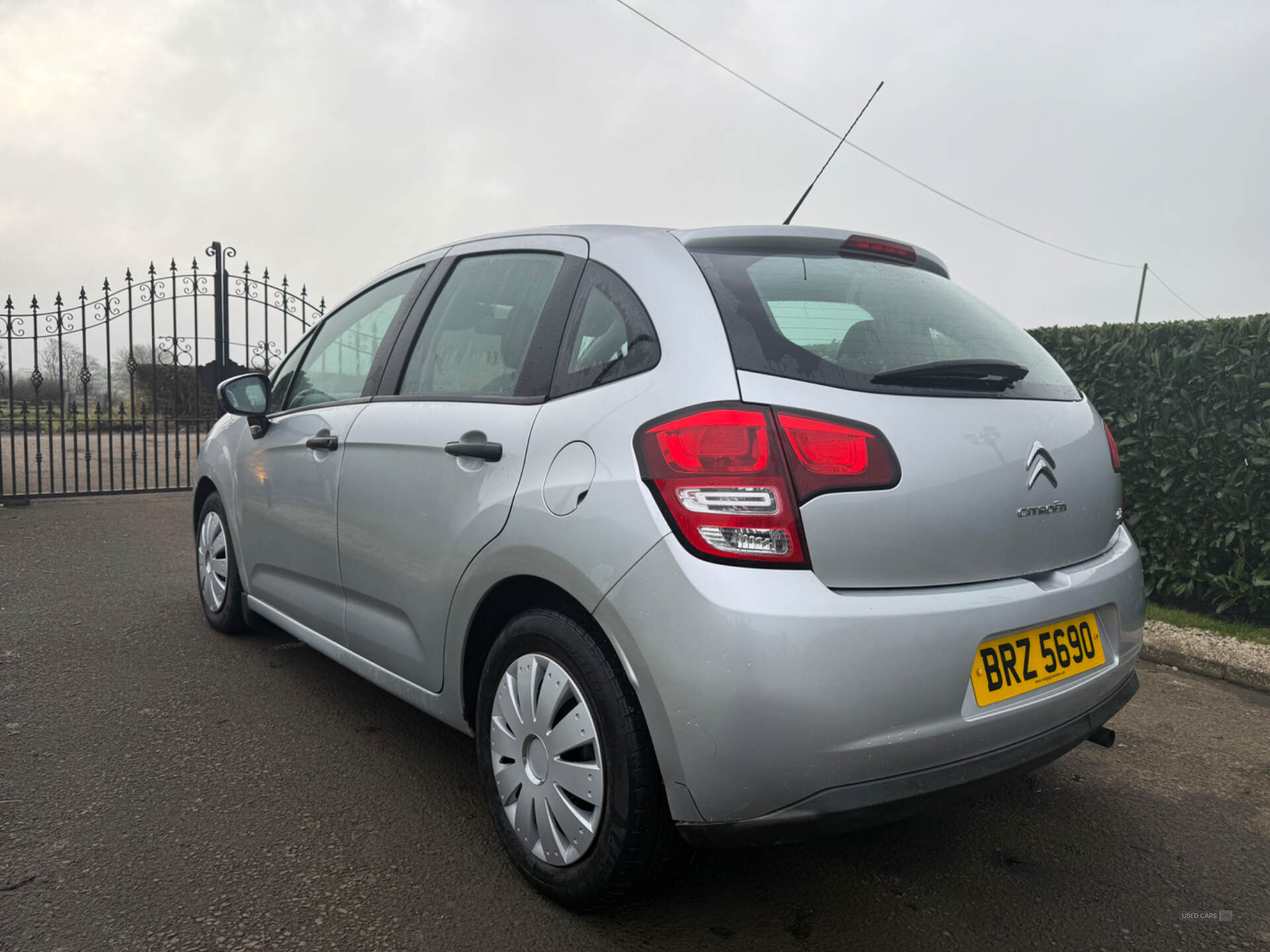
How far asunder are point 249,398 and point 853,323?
2443 millimetres

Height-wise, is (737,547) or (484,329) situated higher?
(484,329)

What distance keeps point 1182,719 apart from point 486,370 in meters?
3.02

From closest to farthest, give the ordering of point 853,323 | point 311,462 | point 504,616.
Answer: point 853,323 → point 504,616 → point 311,462

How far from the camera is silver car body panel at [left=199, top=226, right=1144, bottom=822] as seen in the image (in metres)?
1.65

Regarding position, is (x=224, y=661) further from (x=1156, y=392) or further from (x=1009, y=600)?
(x=1156, y=392)

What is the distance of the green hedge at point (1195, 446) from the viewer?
4586 mm

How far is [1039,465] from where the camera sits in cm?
199

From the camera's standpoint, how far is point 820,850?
7.76ft

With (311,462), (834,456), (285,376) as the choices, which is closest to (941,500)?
(834,456)

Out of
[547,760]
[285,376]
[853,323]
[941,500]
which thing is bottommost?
[547,760]

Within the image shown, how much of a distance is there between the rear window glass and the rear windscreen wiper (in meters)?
0.02

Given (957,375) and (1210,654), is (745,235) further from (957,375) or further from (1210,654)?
(1210,654)

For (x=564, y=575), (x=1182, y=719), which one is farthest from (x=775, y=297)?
(x=1182, y=719)

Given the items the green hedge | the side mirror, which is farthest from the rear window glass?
the green hedge
